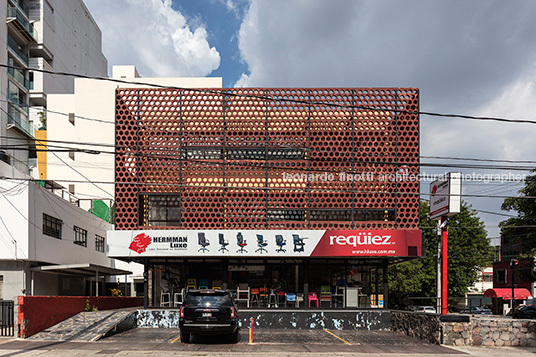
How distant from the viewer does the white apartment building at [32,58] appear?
1903 inches

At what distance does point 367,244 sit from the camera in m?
25.0

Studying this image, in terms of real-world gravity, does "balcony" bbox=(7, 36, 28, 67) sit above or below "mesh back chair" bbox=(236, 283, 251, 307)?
above

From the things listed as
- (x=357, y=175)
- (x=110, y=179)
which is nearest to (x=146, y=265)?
(x=357, y=175)

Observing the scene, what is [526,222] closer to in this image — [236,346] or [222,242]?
[222,242]

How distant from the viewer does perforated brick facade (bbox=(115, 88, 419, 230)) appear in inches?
1029

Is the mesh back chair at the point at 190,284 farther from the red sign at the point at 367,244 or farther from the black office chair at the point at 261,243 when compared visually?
the red sign at the point at 367,244

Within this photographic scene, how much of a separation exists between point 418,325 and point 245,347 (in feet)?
23.5

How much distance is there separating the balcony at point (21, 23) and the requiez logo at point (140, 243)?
1309 inches

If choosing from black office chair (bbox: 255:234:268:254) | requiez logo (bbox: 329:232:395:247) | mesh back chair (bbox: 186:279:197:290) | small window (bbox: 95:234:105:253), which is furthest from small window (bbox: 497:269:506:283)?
mesh back chair (bbox: 186:279:197:290)

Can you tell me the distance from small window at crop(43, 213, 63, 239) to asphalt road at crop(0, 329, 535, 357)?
10.7 m

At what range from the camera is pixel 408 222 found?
85.7 feet

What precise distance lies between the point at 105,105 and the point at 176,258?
108 ft

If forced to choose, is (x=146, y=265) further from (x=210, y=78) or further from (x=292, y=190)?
(x=210, y=78)

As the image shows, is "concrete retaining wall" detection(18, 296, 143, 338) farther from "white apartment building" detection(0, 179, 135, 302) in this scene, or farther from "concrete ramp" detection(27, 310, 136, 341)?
"white apartment building" detection(0, 179, 135, 302)
